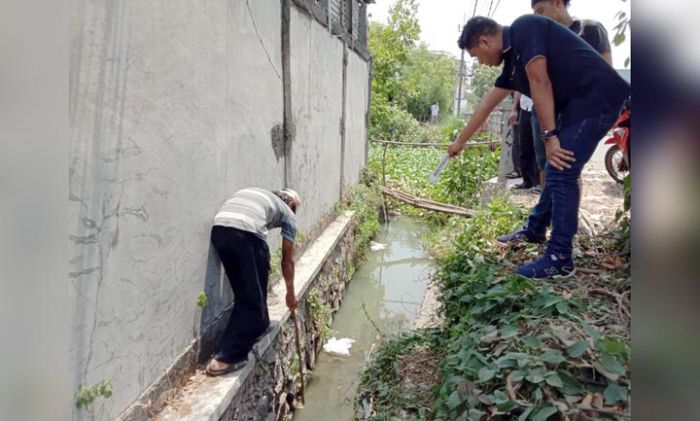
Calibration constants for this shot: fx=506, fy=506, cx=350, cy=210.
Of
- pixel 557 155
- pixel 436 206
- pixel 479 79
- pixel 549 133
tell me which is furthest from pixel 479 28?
pixel 479 79

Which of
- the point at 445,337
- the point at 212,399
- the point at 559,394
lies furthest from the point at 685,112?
the point at 445,337

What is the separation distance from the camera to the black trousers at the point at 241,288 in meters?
3.35

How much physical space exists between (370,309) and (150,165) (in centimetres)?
499

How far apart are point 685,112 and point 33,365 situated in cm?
75

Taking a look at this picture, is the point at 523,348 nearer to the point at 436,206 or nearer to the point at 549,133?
the point at 549,133

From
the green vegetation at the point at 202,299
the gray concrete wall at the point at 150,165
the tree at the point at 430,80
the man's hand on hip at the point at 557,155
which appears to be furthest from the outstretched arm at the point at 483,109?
the tree at the point at 430,80

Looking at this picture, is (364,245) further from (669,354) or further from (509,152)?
(669,354)

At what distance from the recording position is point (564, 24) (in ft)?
13.3

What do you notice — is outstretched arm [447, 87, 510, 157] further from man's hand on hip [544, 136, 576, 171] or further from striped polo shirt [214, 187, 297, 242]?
striped polo shirt [214, 187, 297, 242]

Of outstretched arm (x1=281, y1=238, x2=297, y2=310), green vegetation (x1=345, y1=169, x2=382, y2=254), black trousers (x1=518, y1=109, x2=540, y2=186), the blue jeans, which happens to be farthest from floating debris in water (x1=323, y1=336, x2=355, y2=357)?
the blue jeans

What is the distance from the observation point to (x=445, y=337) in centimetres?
347

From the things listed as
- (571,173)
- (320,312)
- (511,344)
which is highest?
(571,173)

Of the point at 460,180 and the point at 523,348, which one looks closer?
the point at 523,348

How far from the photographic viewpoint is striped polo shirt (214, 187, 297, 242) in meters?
3.39
